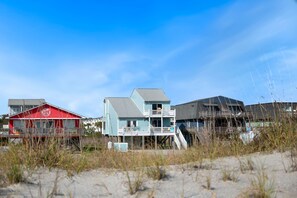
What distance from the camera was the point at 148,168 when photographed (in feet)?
13.5

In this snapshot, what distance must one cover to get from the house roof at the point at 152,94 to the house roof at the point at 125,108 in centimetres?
219

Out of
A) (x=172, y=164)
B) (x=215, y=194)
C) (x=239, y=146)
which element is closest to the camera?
(x=215, y=194)

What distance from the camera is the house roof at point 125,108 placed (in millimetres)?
40906

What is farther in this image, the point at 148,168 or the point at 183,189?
the point at 148,168

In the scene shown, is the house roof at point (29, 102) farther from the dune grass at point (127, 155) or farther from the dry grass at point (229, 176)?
the dry grass at point (229, 176)

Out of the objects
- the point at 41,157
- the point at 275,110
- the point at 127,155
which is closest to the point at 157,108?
the point at 275,110

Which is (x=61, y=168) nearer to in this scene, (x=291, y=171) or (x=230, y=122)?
(x=291, y=171)

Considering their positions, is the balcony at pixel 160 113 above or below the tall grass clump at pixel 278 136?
above

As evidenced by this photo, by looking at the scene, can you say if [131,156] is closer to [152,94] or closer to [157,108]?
[157,108]

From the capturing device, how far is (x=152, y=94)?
4241 cm

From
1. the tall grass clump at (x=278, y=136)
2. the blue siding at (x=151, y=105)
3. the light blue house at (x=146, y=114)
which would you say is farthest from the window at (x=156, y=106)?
the tall grass clump at (x=278, y=136)

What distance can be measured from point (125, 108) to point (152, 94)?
4123 mm

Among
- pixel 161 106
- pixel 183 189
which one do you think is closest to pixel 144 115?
pixel 161 106

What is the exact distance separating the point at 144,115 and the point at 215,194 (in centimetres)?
3757
